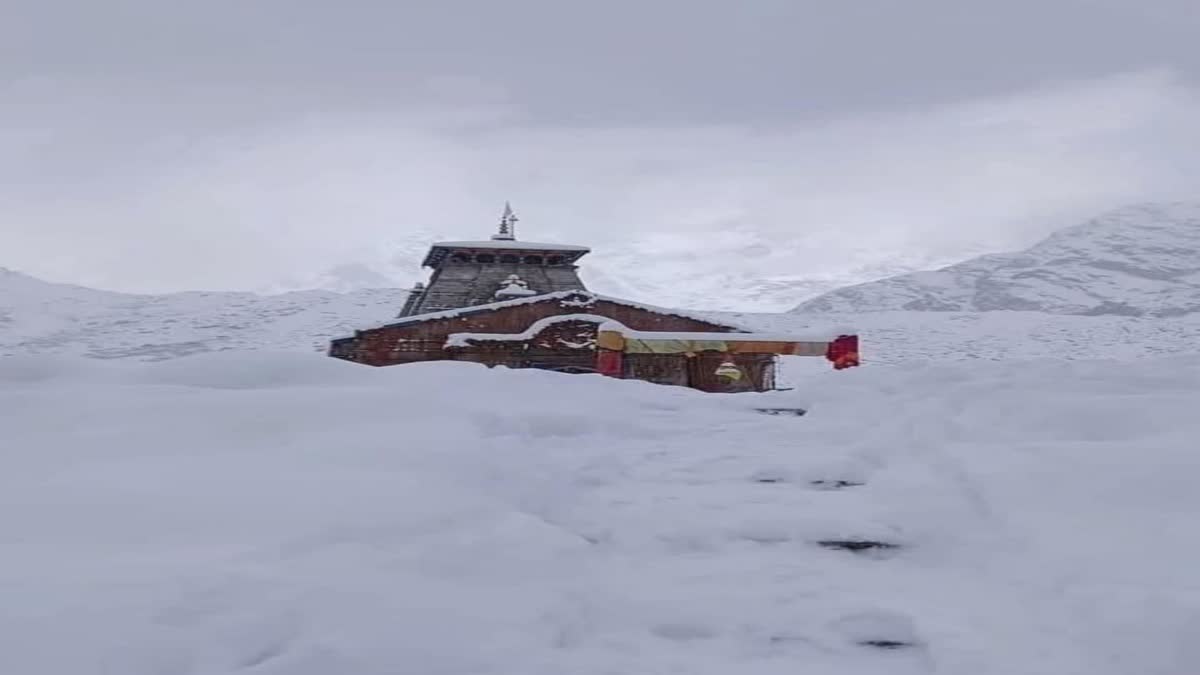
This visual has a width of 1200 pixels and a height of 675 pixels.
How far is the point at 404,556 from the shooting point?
8.73 feet

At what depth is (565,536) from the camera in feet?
10.2

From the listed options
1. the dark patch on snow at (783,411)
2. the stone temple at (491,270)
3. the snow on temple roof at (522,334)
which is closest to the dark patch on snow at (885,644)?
the dark patch on snow at (783,411)

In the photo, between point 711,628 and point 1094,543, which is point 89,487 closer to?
point 711,628

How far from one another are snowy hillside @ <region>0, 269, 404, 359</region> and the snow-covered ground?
24898 millimetres

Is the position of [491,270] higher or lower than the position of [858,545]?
higher

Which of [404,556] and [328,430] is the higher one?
[328,430]

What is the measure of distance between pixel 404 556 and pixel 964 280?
6418cm

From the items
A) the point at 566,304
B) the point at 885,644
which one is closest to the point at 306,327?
the point at 566,304

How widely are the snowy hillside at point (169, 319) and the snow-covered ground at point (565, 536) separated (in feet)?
81.7

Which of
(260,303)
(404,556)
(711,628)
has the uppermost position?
(260,303)

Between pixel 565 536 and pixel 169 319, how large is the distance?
4086cm

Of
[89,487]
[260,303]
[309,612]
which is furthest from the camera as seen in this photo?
[260,303]

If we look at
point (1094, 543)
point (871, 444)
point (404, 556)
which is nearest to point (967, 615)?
point (1094, 543)

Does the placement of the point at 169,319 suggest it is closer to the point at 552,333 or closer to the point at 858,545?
the point at 552,333
